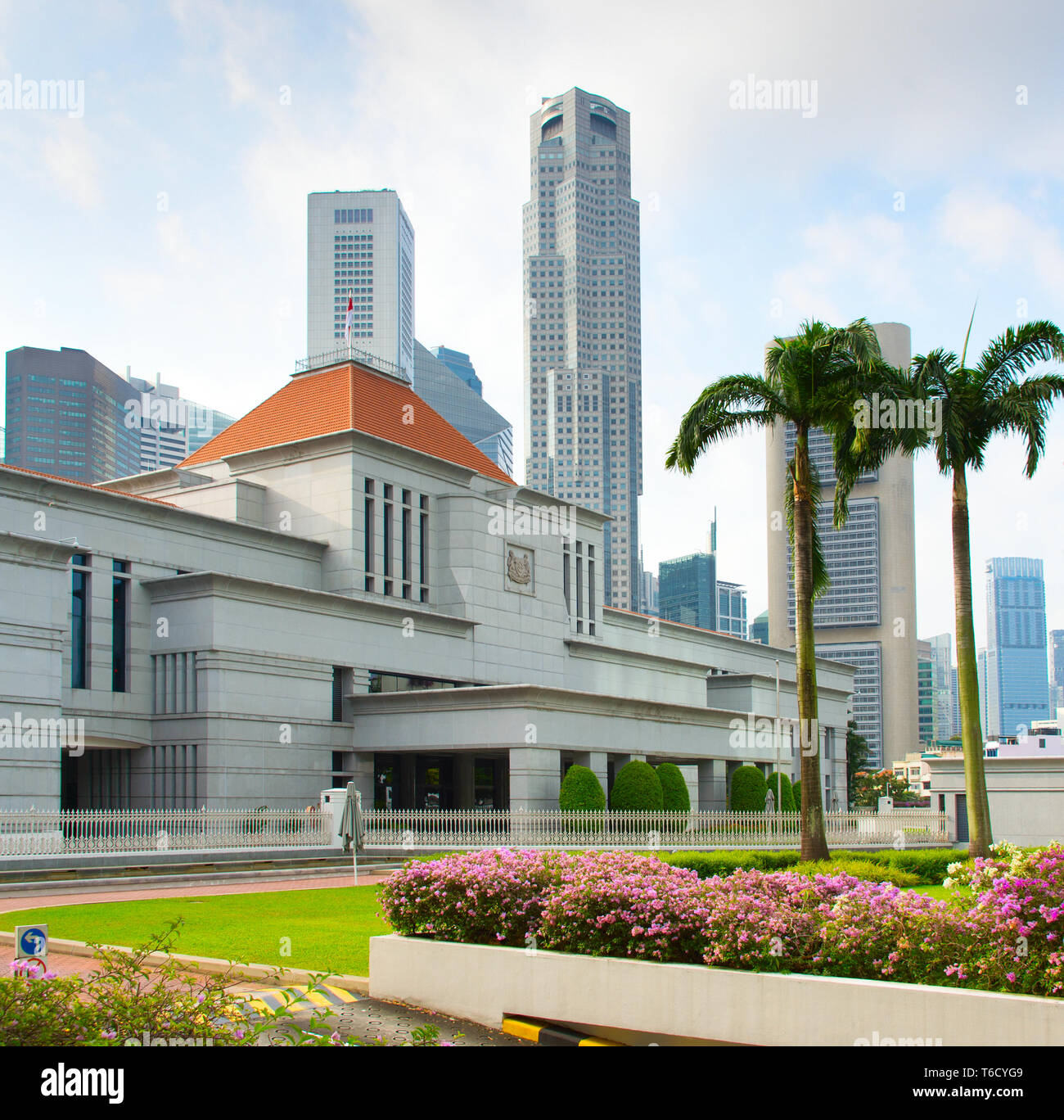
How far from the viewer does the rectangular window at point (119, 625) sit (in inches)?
1467

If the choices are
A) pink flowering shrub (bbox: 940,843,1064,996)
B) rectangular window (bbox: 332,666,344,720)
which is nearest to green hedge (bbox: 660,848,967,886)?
pink flowering shrub (bbox: 940,843,1064,996)

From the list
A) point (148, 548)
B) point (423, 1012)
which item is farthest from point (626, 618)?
point (423, 1012)

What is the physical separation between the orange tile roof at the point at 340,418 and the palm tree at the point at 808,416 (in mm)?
20512

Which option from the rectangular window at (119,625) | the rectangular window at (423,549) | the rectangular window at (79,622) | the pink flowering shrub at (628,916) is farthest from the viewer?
the rectangular window at (423,549)

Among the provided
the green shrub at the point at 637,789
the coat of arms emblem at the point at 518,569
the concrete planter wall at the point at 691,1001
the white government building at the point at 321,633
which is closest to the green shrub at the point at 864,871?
the concrete planter wall at the point at 691,1001

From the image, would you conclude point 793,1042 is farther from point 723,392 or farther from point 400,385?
point 400,385

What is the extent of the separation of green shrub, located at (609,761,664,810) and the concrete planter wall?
94.0 ft

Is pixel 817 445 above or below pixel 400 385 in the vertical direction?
above

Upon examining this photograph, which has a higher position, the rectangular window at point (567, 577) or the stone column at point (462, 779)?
the rectangular window at point (567, 577)

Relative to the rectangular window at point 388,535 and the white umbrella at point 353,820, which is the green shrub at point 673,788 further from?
the white umbrella at point 353,820

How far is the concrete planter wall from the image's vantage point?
8.48 meters

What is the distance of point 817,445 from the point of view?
19025 cm

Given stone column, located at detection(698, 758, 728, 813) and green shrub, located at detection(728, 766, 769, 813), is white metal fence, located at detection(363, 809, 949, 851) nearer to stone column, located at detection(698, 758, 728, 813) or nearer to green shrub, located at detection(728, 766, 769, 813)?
green shrub, located at detection(728, 766, 769, 813)

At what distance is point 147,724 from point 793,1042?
31.8 metres
